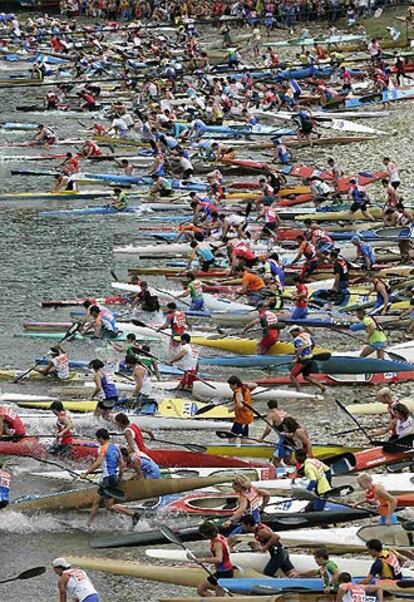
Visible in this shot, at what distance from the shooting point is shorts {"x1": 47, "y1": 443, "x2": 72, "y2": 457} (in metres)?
20.9

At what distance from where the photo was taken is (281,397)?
23.6m

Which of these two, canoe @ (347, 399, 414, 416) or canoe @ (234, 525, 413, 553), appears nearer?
canoe @ (234, 525, 413, 553)

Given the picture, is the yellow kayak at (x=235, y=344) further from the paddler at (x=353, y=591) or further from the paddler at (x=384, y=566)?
the paddler at (x=353, y=591)

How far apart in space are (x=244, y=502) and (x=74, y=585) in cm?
291

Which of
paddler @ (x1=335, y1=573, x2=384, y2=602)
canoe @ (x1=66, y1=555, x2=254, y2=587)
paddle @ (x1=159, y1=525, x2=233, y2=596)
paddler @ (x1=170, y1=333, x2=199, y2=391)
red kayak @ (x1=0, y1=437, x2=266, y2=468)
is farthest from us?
paddler @ (x1=170, y1=333, x2=199, y2=391)

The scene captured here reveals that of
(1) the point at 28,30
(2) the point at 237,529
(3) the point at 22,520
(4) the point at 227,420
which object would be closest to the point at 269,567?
(2) the point at 237,529

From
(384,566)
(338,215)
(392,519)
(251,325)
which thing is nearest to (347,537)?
(392,519)

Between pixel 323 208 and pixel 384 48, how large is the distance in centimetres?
2390

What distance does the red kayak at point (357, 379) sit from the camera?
24.1m

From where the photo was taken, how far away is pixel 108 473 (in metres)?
19.1

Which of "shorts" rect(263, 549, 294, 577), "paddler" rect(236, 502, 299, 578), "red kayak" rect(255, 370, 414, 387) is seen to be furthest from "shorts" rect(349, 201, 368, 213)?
"shorts" rect(263, 549, 294, 577)

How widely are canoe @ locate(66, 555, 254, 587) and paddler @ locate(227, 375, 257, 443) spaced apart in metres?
3.78

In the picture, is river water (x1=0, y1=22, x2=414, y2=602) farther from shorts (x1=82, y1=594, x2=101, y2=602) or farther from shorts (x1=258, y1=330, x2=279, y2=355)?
shorts (x1=258, y1=330, x2=279, y2=355)

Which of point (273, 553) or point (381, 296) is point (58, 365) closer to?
point (381, 296)
